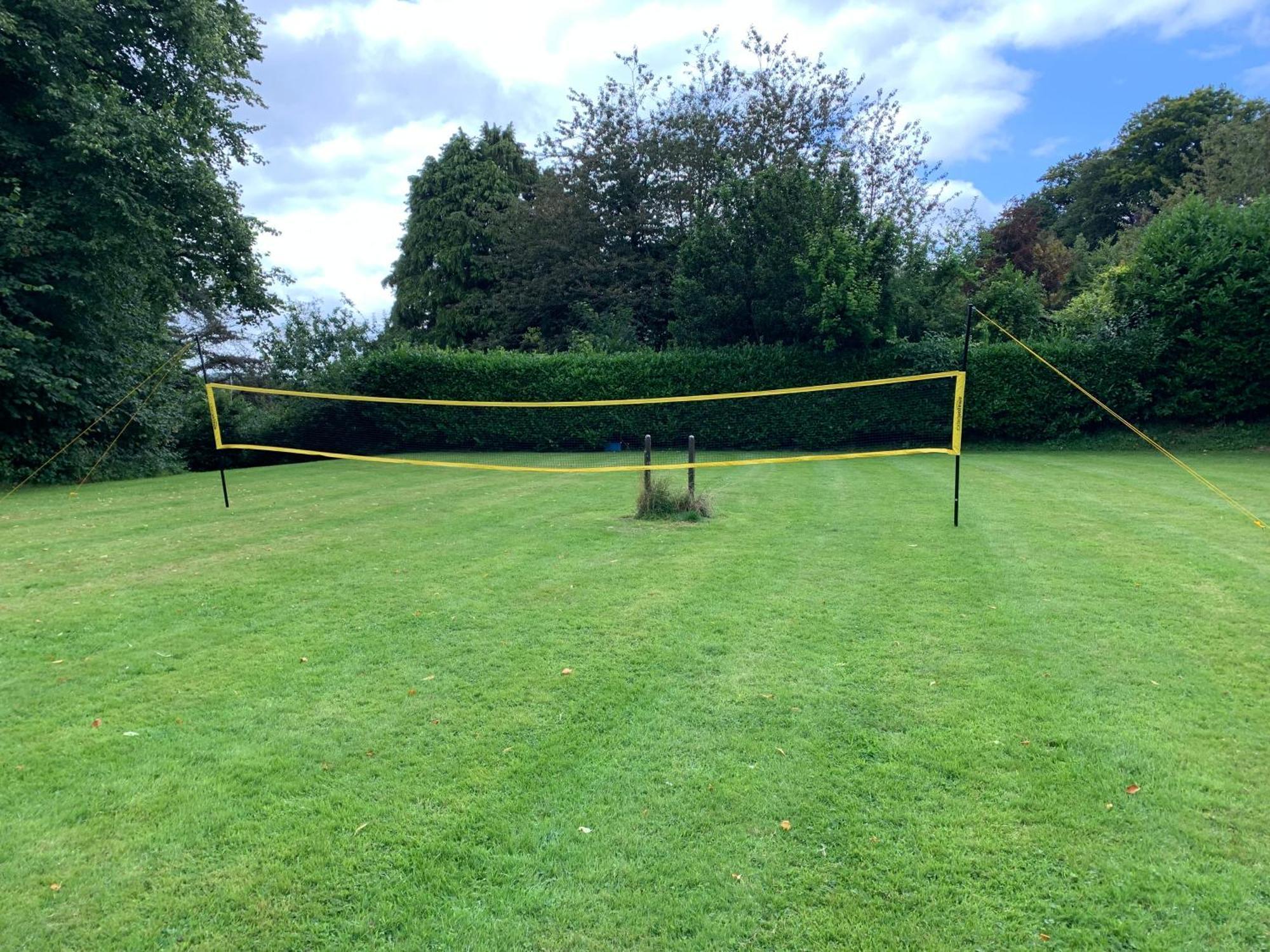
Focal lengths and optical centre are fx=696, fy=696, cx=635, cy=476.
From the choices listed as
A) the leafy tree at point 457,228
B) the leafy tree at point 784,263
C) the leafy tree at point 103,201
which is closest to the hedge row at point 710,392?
the leafy tree at point 784,263

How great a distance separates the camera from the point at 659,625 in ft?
17.6

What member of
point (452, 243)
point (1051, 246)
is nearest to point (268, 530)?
point (452, 243)

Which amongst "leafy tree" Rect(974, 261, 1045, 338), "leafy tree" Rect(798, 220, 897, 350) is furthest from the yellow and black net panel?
"leafy tree" Rect(974, 261, 1045, 338)

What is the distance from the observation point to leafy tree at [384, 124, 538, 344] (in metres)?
33.5

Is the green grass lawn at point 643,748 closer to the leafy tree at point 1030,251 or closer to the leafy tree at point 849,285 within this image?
the leafy tree at point 849,285

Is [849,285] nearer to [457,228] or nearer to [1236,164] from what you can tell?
[1236,164]

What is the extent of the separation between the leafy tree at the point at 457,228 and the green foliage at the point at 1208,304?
2519cm

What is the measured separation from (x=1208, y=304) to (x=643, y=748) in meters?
21.1

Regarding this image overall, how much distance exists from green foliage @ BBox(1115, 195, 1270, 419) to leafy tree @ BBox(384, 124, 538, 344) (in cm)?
2519

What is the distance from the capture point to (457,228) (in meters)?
33.9

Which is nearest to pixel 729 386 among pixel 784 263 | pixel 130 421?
pixel 784 263

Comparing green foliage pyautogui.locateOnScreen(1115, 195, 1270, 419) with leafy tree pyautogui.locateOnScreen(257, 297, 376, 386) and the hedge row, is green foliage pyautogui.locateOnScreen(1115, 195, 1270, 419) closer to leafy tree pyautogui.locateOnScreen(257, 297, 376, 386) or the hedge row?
the hedge row

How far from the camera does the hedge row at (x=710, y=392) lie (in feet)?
62.1

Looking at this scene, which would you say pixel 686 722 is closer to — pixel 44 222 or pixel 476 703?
pixel 476 703
